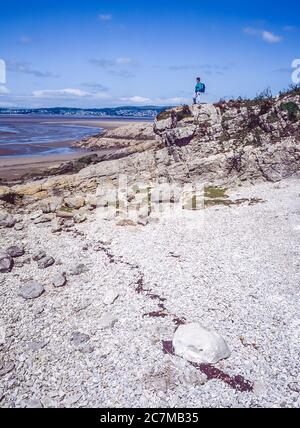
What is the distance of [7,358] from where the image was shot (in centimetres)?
1269

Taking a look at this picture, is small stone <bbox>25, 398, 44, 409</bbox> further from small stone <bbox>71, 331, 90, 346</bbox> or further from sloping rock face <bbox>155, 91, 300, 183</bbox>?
sloping rock face <bbox>155, 91, 300, 183</bbox>

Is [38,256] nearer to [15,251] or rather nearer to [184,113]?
[15,251]

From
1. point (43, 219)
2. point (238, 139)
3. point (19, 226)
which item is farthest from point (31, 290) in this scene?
point (238, 139)

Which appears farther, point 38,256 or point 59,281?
point 38,256

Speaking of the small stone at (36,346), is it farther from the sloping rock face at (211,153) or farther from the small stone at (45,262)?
the sloping rock face at (211,153)

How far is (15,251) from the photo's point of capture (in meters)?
21.0

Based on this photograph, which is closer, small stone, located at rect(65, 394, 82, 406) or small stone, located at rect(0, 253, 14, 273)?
small stone, located at rect(65, 394, 82, 406)

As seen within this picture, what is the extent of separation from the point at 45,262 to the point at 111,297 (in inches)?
222

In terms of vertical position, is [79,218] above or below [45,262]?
above

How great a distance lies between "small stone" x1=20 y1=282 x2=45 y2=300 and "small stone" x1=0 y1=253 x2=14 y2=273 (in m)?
2.52

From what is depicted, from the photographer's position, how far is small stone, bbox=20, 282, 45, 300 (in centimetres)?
1640

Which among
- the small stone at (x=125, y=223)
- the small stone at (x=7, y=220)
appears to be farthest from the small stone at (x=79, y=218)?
the small stone at (x=7, y=220)

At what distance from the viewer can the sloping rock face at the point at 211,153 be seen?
107 feet

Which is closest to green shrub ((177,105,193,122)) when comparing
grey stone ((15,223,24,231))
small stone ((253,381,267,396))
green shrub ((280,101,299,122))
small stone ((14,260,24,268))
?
green shrub ((280,101,299,122))
